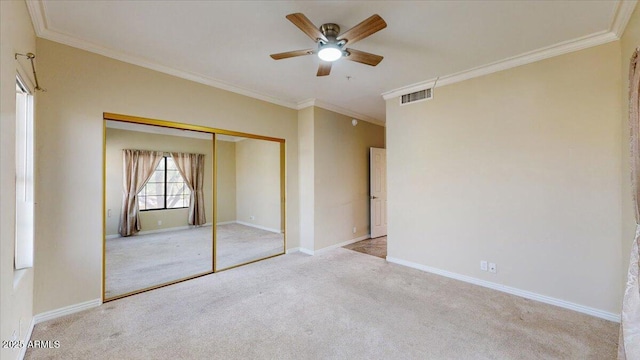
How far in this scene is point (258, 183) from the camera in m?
4.45

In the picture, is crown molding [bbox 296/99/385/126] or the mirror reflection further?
crown molding [bbox 296/99/385/126]

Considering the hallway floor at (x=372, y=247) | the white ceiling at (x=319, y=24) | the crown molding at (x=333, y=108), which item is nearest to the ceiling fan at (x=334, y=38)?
the white ceiling at (x=319, y=24)

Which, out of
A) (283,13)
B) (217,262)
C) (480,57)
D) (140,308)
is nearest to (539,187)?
(480,57)

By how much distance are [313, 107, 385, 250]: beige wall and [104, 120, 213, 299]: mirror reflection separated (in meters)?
1.82

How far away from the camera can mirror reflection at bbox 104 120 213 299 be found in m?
3.05

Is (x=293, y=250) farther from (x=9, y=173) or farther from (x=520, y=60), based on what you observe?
(x=520, y=60)

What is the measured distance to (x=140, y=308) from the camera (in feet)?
8.77

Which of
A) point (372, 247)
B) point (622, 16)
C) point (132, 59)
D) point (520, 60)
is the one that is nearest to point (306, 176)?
point (372, 247)

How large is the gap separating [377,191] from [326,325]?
3.81 metres

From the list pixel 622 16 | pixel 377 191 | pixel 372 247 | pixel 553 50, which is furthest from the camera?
pixel 377 191

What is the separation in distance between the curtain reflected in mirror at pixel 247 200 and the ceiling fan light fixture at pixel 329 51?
2.17 metres

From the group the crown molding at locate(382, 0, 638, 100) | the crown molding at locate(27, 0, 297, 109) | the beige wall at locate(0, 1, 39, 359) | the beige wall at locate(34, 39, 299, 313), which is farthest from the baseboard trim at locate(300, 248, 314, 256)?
the beige wall at locate(0, 1, 39, 359)

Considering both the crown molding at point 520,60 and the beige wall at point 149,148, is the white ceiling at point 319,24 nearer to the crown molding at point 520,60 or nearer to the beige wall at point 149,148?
the crown molding at point 520,60

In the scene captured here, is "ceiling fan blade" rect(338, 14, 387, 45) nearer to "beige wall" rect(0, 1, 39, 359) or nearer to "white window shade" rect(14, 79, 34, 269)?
"beige wall" rect(0, 1, 39, 359)
